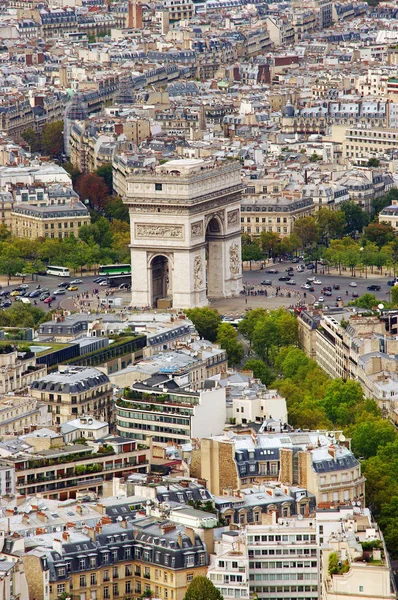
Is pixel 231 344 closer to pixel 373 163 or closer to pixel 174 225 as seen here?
pixel 174 225

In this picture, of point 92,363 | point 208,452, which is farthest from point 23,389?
point 208,452

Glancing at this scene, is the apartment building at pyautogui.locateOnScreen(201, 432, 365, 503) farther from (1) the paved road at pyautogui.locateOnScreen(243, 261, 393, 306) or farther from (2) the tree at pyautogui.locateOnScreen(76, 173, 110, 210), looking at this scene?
(2) the tree at pyautogui.locateOnScreen(76, 173, 110, 210)

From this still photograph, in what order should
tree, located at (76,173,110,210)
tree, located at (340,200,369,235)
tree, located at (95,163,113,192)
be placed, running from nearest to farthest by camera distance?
tree, located at (340,200,369,235), tree, located at (76,173,110,210), tree, located at (95,163,113,192)

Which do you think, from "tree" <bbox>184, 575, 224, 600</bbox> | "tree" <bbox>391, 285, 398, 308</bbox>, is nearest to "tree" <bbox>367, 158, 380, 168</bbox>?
"tree" <bbox>391, 285, 398, 308</bbox>

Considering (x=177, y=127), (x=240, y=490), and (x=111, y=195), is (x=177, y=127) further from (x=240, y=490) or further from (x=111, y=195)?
(x=240, y=490)

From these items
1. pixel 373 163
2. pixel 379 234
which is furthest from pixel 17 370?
pixel 373 163

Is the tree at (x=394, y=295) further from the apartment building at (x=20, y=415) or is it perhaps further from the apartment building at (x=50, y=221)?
the apartment building at (x=20, y=415)
